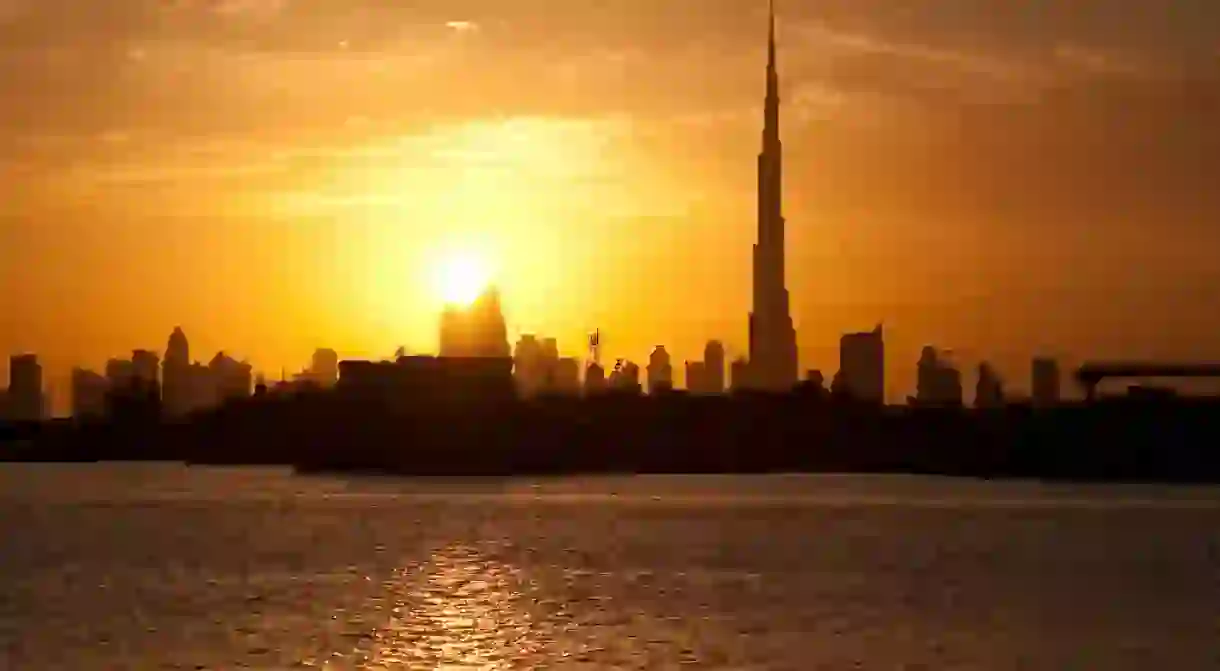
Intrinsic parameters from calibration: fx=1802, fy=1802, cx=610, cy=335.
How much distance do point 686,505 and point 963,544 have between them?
195 ft

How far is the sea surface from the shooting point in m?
55.6

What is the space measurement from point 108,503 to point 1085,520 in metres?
94.8

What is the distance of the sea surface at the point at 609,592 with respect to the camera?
182 ft

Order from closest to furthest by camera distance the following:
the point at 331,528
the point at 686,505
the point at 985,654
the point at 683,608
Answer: the point at 985,654
the point at 683,608
the point at 331,528
the point at 686,505

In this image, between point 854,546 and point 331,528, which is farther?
point 331,528

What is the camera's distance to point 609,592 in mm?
76312

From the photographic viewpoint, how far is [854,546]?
112 metres

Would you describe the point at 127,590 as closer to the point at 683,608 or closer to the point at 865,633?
the point at 683,608

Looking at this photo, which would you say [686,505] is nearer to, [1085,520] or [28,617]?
[1085,520]

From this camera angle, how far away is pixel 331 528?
130 m

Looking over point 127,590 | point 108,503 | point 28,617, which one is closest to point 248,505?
point 108,503

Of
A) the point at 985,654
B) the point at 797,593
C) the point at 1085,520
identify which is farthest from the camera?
the point at 1085,520

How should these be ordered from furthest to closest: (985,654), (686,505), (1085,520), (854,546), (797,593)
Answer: (686,505) → (1085,520) → (854,546) → (797,593) → (985,654)

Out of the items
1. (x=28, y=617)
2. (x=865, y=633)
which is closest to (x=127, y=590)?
(x=28, y=617)
